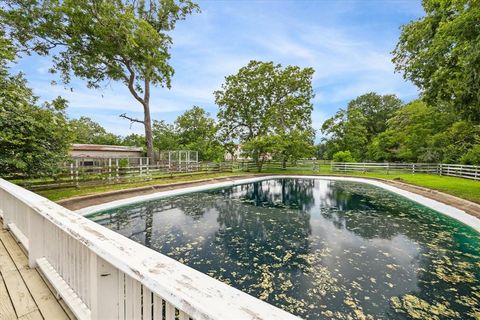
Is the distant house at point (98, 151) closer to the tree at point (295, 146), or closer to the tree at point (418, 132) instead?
the tree at point (295, 146)

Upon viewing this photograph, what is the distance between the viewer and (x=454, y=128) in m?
17.8

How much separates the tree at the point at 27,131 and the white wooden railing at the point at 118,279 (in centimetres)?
486

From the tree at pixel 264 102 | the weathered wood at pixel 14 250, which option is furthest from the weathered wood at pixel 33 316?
the tree at pixel 264 102

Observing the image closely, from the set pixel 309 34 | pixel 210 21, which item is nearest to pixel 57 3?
pixel 210 21

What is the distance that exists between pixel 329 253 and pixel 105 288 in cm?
451

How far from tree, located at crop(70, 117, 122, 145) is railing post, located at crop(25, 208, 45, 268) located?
35.4 meters

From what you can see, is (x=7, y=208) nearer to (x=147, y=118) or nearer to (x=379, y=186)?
(x=147, y=118)

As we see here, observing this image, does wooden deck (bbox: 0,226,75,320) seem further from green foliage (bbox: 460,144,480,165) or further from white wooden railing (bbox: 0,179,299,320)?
green foliage (bbox: 460,144,480,165)

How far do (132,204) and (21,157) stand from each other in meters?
3.64

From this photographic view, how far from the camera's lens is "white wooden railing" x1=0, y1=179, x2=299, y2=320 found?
0.76 m

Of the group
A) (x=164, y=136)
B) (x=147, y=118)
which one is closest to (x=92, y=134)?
(x=164, y=136)

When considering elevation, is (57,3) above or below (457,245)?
above

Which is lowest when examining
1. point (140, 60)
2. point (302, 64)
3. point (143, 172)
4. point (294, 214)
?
point (294, 214)

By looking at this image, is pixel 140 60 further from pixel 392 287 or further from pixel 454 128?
pixel 454 128
